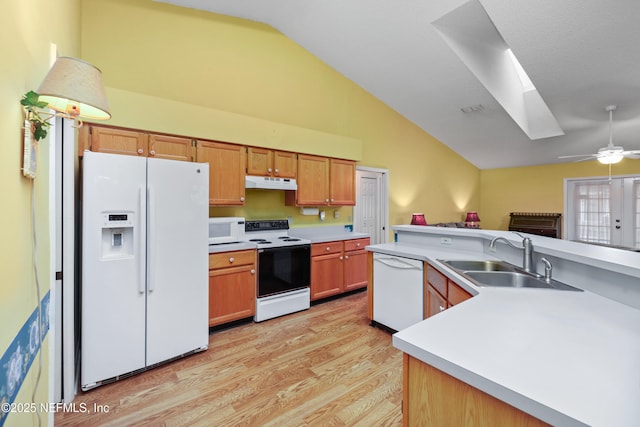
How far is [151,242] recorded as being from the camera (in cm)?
222

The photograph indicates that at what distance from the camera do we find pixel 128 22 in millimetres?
2902

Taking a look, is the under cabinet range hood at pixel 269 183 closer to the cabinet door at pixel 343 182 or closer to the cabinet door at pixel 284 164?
the cabinet door at pixel 284 164

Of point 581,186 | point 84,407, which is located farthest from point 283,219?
point 581,186

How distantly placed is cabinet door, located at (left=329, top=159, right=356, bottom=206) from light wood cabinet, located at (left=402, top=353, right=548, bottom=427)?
127 inches

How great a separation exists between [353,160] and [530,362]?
12.6ft

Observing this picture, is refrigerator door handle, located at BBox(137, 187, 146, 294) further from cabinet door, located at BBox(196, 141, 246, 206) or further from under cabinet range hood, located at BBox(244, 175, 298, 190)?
under cabinet range hood, located at BBox(244, 175, 298, 190)

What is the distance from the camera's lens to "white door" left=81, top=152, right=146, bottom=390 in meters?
2.00

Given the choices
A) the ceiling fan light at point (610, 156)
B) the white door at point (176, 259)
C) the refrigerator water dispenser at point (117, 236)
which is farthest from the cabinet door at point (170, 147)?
the ceiling fan light at point (610, 156)

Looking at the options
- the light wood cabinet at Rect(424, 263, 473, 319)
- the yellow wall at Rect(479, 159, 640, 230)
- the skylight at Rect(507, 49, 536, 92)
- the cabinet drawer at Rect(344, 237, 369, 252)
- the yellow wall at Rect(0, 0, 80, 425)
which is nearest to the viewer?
the yellow wall at Rect(0, 0, 80, 425)

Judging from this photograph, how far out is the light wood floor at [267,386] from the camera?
1.77 metres

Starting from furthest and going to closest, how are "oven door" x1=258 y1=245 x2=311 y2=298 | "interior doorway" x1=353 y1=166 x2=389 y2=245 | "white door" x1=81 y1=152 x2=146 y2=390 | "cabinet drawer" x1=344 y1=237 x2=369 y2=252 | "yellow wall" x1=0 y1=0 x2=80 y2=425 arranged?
"interior doorway" x1=353 y1=166 x2=389 y2=245 → "cabinet drawer" x1=344 y1=237 x2=369 y2=252 → "oven door" x1=258 y1=245 x2=311 y2=298 → "white door" x1=81 y1=152 x2=146 y2=390 → "yellow wall" x1=0 y1=0 x2=80 y2=425

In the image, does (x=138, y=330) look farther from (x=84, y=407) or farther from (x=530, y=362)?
(x=530, y=362)

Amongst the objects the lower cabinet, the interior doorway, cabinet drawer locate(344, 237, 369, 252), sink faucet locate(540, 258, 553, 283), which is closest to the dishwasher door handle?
the lower cabinet

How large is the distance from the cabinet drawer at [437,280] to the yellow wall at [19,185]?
7.08ft
